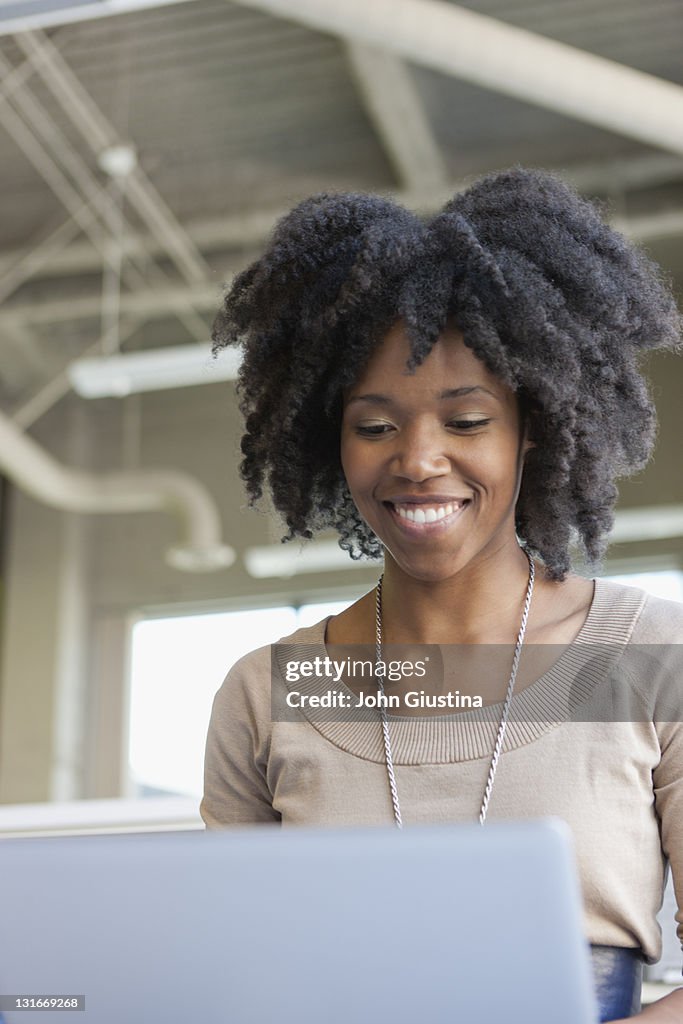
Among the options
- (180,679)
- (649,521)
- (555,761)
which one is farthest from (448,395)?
(180,679)

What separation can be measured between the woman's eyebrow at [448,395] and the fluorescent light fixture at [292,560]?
216 inches

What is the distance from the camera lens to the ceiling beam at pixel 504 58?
369 cm

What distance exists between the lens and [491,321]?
131 centimetres

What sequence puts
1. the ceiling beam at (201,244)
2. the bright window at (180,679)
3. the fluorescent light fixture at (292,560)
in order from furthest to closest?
1. the bright window at (180,679)
2. the fluorescent light fixture at (292,560)
3. the ceiling beam at (201,244)

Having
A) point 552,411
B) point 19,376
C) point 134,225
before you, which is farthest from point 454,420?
point 19,376

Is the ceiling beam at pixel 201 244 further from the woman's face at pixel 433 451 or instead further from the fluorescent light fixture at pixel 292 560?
the woman's face at pixel 433 451

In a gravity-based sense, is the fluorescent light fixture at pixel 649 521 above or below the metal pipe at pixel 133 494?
below

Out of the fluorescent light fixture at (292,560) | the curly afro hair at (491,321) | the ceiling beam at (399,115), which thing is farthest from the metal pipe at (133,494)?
the curly afro hair at (491,321)

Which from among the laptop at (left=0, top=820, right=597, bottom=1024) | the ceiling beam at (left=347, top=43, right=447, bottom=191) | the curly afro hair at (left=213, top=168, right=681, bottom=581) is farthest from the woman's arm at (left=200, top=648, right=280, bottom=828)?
the ceiling beam at (left=347, top=43, right=447, bottom=191)

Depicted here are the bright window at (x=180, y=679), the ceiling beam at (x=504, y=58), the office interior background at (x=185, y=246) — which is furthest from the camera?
the bright window at (x=180, y=679)

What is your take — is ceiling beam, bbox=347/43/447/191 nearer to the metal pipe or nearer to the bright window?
the metal pipe

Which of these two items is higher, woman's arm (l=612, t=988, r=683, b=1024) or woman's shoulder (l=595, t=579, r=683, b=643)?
woman's shoulder (l=595, t=579, r=683, b=643)

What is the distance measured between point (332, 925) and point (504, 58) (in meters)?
3.73

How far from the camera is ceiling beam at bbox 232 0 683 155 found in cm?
369
